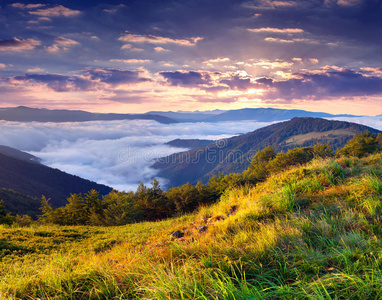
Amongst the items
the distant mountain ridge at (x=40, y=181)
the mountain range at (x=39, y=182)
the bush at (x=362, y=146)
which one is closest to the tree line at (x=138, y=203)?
the bush at (x=362, y=146)

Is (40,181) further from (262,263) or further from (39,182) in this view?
Result: (262,263)

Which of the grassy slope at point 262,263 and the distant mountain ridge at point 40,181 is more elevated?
the grassy slope at point 262,263

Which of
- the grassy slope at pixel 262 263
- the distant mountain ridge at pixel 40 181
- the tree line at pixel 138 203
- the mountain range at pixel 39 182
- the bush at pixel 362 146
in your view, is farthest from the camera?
the distant mountain ridge at pixel 40 181

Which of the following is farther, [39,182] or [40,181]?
[40,181]

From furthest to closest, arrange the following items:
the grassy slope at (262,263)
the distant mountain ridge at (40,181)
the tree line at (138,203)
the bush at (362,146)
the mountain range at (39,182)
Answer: the distant mountain ridge at (40,181) → the mountain range at (39,182) → the bush at (362,146) → the tree line at (138,203) → the grassy slope at (262,263)

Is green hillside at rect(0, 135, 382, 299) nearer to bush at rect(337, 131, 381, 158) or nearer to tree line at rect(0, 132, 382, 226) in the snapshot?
tree line at rect(0, 132, 382, 226)

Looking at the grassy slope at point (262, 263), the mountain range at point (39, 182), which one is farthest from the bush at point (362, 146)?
the mountain range at point (39, 182)

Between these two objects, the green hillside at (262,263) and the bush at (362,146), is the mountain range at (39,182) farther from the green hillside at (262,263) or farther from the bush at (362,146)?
the green hillside at (262,263)

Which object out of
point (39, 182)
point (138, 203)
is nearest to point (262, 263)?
point (138, 203)

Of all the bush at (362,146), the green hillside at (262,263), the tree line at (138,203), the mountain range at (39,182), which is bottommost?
the mountain range at (39,182)

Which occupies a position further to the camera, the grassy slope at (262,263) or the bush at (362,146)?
the bush at (362,146)

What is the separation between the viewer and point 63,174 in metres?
183

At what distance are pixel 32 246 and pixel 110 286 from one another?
6.18 m

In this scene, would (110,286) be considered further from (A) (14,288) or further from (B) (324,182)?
(B) (324,182)
